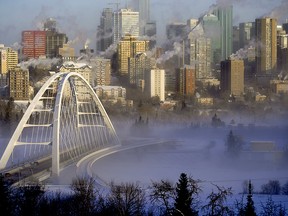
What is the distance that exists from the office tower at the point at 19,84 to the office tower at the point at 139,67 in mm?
3594

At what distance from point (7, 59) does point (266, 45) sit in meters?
8.14

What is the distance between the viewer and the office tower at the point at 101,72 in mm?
26844

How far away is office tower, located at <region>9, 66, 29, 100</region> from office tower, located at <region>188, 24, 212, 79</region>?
5995 millimetres

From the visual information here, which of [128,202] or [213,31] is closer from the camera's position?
[128,202]

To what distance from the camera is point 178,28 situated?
Answer: 30.7 metres

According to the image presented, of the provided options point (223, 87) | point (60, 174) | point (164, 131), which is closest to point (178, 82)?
point (223, 87)

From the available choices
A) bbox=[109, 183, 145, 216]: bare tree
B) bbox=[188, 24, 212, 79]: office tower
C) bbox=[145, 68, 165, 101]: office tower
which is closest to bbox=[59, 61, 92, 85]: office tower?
bbox=[145, 68, 165, 101]: office tower

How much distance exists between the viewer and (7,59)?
27484 mm

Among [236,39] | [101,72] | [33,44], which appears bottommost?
[101,72]

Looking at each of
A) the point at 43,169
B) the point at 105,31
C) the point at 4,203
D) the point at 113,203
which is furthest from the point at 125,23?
the point at 4,203

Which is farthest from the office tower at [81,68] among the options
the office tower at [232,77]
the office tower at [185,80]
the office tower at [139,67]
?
the office tower at [232,77]

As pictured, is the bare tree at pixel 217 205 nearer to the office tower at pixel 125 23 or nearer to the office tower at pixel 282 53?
the office tower at pixel 282 53

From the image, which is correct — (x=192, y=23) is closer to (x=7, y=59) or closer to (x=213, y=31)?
(x=213, y=31)

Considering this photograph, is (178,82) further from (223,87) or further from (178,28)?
(178,28)
